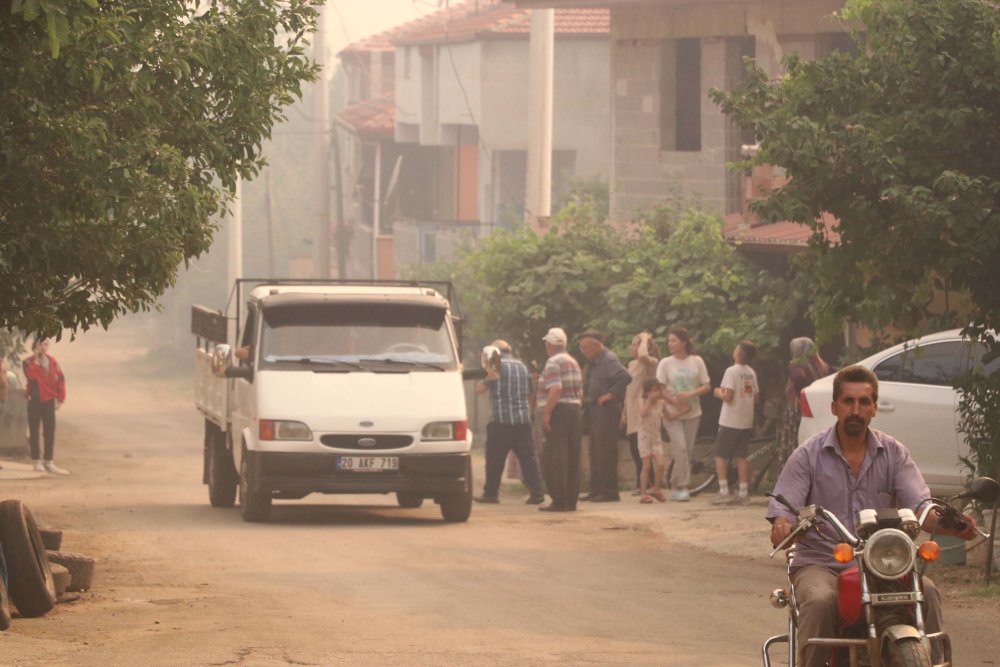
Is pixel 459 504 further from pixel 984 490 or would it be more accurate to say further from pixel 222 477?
pixel 984 490

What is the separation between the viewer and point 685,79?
30.9 meters

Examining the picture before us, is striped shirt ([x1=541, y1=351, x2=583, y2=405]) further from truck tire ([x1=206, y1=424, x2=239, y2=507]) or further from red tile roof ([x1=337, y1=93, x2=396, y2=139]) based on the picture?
red tile roof ([x1=337, y1=93, x2=396, y2=139])

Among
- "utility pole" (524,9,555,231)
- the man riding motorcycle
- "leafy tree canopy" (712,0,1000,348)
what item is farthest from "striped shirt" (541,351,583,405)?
the man riding motorcycle

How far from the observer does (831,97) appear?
42.1 ft

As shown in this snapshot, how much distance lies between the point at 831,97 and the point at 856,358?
579 cm

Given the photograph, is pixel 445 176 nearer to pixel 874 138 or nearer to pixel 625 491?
pixel 625 491

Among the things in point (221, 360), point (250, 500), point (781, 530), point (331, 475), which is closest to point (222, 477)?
point (221, 360)

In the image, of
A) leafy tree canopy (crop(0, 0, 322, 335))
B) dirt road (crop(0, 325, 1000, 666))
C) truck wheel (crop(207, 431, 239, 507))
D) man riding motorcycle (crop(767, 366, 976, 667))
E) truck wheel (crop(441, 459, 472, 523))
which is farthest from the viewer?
truck wheel (crop(207, 431, 239, 507))

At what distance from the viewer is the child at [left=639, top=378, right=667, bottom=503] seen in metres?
19.1

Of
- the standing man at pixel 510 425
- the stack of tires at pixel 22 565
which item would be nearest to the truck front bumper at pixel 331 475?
the standing man at pixel 510 425

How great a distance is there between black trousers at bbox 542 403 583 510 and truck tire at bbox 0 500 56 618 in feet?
26.3

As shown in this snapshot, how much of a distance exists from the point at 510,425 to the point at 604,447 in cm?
101

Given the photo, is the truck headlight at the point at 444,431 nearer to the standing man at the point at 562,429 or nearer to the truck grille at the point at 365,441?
the truck grille at the point at 365,441

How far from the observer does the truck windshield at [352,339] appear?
1705 centimetres
